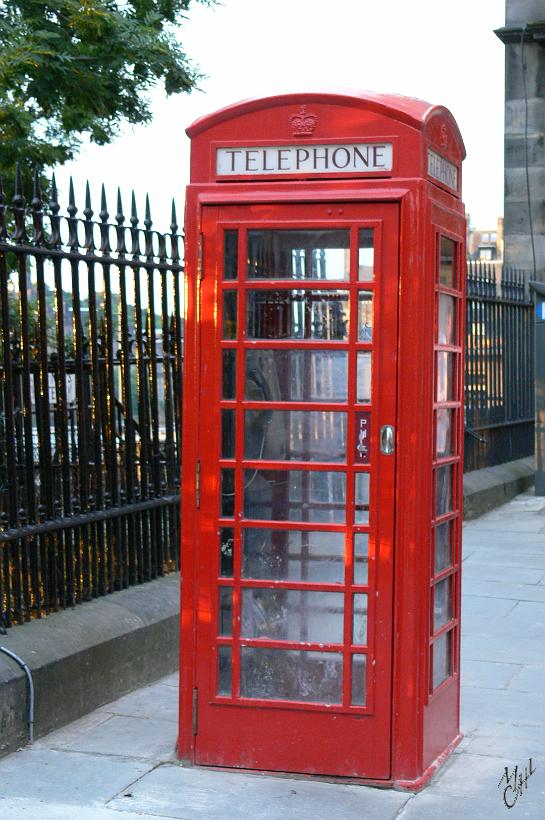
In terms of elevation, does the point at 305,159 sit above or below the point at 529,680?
above

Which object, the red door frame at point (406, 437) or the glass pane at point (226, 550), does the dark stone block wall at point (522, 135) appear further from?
the glass pane at point (226, 550)

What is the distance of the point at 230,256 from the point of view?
4.91 metres

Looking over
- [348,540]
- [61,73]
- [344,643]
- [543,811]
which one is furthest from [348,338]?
[61,73]

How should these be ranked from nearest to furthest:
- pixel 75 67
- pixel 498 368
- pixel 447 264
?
pixel 447 264
pixel 75 67
pixel 498 368

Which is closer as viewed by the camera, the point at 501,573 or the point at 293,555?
the point at 293,555

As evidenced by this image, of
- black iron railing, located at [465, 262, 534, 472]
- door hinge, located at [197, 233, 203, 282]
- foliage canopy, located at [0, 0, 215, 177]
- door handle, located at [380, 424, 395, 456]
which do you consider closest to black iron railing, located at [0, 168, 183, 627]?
door hinge, located at [197, 233, 203, 282]

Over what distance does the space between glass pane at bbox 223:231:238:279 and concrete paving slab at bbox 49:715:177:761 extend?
1966 mm

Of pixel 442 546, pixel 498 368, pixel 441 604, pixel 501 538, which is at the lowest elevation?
pixel 501 538

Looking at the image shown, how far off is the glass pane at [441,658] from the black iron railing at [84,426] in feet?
5.99

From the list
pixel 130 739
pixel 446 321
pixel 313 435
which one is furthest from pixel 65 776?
pixel 446 321

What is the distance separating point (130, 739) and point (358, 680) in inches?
44.9

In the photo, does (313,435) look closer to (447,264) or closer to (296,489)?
(296,489)

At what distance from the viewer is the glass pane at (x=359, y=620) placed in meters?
4.88

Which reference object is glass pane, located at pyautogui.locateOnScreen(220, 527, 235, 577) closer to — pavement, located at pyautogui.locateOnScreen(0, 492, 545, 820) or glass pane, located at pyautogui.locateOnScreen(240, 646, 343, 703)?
glass pane, located at pyautogui.locateOnScreen(240, 646, 343, 703)
